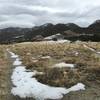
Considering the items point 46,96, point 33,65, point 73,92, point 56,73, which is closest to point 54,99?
point 46,96

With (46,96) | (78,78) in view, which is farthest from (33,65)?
(46,96)

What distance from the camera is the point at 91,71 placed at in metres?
18.4

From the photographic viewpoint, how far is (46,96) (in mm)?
13062

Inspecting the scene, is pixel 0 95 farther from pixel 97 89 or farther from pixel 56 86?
pixel 97 89

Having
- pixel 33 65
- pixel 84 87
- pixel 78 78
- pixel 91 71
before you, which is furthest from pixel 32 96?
pixel 33 65

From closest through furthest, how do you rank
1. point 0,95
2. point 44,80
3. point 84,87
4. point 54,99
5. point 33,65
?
1. point 54,99
2. point 0,95
3. point 84,87
4. point 44,80
5. point 33,65

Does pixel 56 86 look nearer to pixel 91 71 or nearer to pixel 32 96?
pixel 32 96

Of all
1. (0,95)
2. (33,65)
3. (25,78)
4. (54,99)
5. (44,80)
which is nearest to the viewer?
(54,99)

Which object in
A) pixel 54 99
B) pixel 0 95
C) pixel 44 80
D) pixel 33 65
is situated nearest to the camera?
pixel 54 99

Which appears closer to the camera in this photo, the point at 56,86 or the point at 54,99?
the point at 54,99

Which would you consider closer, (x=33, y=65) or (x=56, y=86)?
(x=56, y=86)

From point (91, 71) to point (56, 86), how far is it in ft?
13.2

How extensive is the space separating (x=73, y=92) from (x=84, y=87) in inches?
45.3

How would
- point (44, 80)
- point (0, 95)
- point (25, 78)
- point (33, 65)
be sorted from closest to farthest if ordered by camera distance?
point (0, 95) < point (44, 80) < point (25, 78) < point (33, 65)
